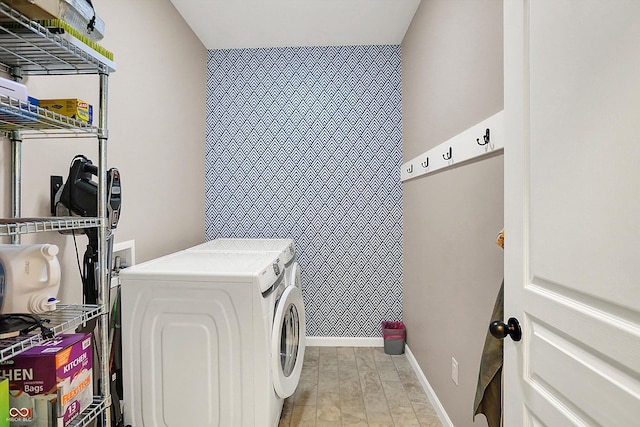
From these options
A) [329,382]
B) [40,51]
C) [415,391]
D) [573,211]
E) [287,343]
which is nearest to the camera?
[573,211]

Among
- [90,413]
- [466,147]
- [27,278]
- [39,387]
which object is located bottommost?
[90,413]

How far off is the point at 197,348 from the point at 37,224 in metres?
0.91

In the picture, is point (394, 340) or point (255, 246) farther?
point (394, 340)

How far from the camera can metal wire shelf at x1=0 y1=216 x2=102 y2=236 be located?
0.90m

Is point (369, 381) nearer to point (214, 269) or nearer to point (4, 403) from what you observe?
point (214, 269)

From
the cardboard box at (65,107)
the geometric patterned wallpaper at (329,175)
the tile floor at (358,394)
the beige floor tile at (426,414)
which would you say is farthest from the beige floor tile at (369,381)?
the cardboard box at (65,107)

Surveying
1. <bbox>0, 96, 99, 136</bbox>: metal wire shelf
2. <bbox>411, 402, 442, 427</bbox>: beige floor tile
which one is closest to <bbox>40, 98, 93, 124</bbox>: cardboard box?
<bbox>0, 96, 99, 136</bbox>: metal wire shelf

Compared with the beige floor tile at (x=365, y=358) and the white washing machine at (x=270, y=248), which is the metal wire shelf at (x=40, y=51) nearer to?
the white washing machine at (x=270, y=248)

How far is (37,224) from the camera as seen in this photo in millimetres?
981

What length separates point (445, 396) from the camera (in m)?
2.10

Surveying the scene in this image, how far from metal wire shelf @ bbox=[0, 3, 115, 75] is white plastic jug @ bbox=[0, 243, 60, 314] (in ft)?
1.90

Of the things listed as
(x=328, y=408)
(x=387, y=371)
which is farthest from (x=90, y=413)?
(x=387, y=371)

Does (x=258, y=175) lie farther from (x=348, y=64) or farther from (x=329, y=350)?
(x=329, y=350)

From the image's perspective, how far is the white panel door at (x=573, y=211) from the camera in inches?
24.2
